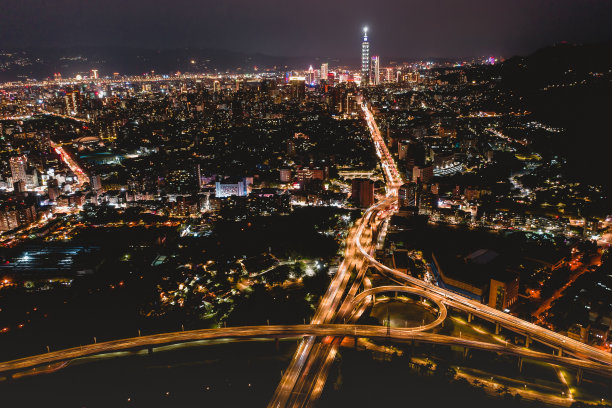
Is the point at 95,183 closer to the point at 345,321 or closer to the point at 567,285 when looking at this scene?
the point at 345,321

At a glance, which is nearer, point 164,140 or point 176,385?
point 176,385

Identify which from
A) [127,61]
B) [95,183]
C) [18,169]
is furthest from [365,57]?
[18,169]

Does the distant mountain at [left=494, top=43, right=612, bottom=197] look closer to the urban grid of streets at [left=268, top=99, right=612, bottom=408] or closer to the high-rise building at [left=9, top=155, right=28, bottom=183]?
the urban grid of streets at [left=268, top=99, right=612, bottom=408]

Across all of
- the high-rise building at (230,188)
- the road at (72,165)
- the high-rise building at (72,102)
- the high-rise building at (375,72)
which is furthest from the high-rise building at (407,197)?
the high-rise building at (375,72)

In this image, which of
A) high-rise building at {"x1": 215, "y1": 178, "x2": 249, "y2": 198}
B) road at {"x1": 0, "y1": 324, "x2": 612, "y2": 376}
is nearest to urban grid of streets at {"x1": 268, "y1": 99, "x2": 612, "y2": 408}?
road at {"x1": 0, "y1": 324, "x2": 612, "y2": 376}

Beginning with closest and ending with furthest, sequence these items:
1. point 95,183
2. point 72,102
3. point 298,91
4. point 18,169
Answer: point 95,183 < point 18,169 < point 72,102 < point 298,91

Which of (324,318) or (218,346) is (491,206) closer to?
(324,318)

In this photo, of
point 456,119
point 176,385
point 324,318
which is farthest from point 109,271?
point 456,119
